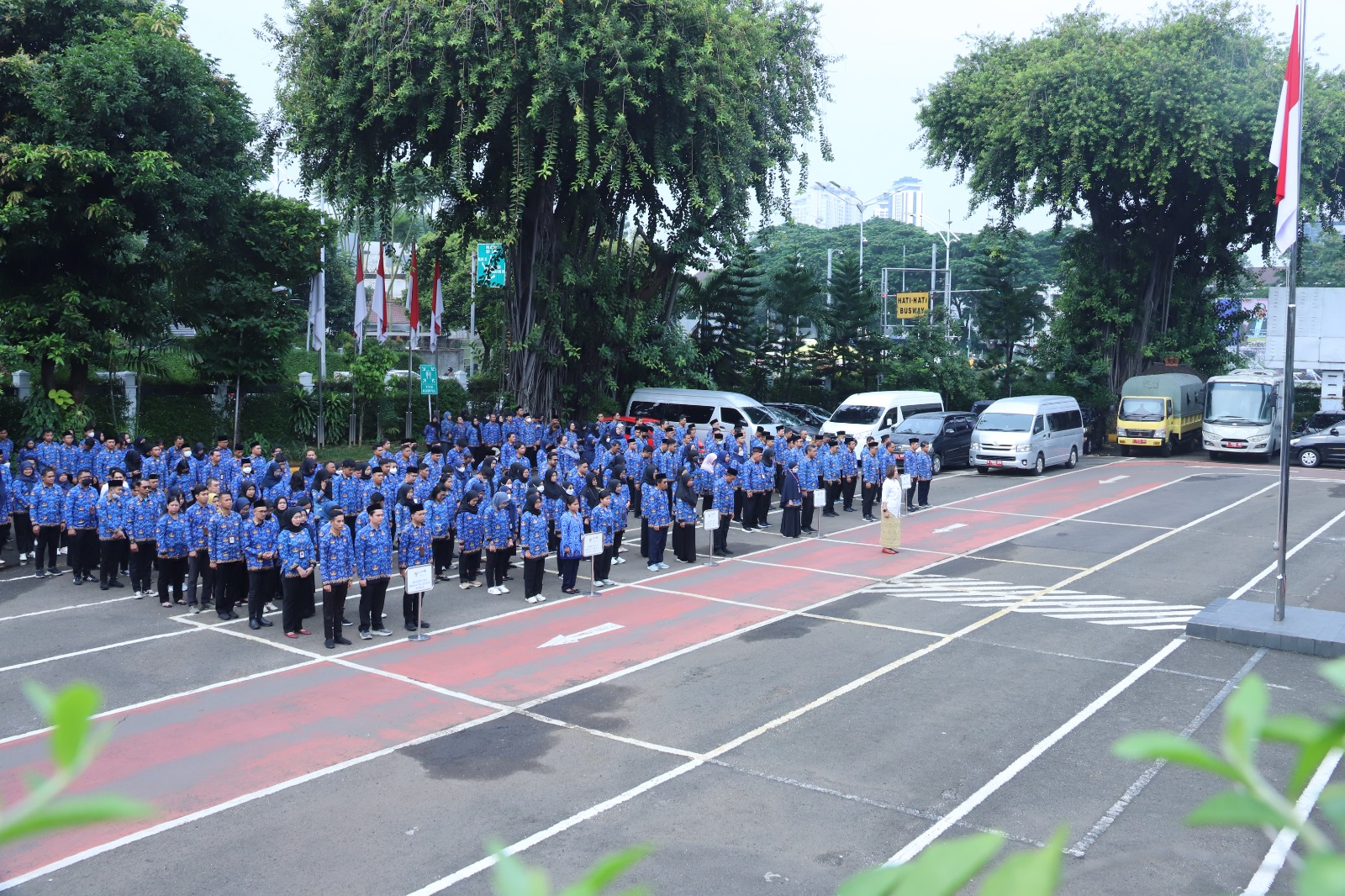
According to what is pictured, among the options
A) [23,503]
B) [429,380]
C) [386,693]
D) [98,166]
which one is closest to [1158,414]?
[429,380]

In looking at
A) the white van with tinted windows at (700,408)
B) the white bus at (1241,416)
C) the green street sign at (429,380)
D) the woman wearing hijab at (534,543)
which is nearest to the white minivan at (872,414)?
the white van with tinted windows at (700,408)

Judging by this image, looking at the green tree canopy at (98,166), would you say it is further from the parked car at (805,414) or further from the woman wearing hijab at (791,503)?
the parked car at (805,414)

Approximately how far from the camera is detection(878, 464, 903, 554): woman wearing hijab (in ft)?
62.3

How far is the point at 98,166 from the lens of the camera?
67.6ft

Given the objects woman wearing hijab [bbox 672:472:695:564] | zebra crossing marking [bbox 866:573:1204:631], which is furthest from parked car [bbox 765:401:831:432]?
zebra crossing marking [bbox 866:573:1204:631]

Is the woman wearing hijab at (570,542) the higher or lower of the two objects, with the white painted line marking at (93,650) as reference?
higher

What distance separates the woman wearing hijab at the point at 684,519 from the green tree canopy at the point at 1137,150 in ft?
70.9

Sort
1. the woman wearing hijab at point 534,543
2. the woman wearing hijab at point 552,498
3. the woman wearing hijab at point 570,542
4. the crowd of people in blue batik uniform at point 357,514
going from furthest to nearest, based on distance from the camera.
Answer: the woman wearing hijab at point 552,498, the woman wearing hijab at point 570,542, the woman wearing hijab at point 534,543, the crowd of people in blue batik uniform at point 357,514

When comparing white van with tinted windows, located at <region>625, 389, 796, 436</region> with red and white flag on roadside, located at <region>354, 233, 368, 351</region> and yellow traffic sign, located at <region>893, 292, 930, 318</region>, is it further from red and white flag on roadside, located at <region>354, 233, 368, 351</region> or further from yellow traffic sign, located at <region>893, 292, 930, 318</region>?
yellow traffic sign, located at <region>893, 292, 930, 318</region>

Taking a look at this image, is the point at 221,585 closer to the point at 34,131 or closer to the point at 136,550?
the point at 136,550

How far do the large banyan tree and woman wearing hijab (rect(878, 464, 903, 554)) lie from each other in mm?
10978

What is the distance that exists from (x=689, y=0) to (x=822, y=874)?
22.7m

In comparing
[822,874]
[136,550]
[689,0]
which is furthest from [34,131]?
[822,874]

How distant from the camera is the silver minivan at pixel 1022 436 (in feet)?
97.5
